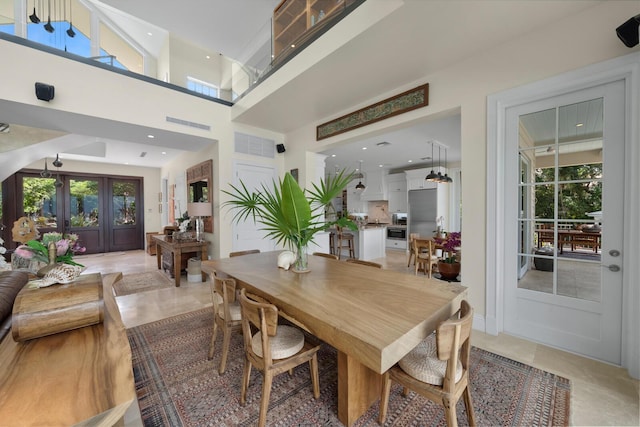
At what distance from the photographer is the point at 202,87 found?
4258 mm

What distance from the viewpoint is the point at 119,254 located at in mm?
7465

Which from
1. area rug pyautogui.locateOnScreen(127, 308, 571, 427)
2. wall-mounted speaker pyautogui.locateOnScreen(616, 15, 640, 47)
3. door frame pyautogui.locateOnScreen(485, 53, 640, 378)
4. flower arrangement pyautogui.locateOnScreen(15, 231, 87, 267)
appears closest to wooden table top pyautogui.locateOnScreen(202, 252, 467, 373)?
area rug pyautogui.locateOnScreen(127, 308, 571, 427)

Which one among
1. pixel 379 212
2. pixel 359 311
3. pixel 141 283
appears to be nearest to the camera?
pixel 359 311

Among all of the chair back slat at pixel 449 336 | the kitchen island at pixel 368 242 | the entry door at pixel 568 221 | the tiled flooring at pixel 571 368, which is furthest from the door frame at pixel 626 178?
the kitchen island at pixel 368 242

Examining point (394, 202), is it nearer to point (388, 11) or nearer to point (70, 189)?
point (388, 11)

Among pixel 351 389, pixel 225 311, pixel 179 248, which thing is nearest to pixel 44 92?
pixel 179 248

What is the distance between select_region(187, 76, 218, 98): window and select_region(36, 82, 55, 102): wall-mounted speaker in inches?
66.2

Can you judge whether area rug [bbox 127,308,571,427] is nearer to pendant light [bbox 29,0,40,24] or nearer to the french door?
pendant light [bbox 29,0,40,24]

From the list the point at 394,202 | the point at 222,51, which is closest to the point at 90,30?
the point at 222,51

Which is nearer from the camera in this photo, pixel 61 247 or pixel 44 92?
pixel 61 247

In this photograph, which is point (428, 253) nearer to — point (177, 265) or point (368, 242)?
point (368, 242)

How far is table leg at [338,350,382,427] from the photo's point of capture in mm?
1365

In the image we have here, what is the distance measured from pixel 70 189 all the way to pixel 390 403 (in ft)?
32.1

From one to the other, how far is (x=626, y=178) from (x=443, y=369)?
204 centimetres
